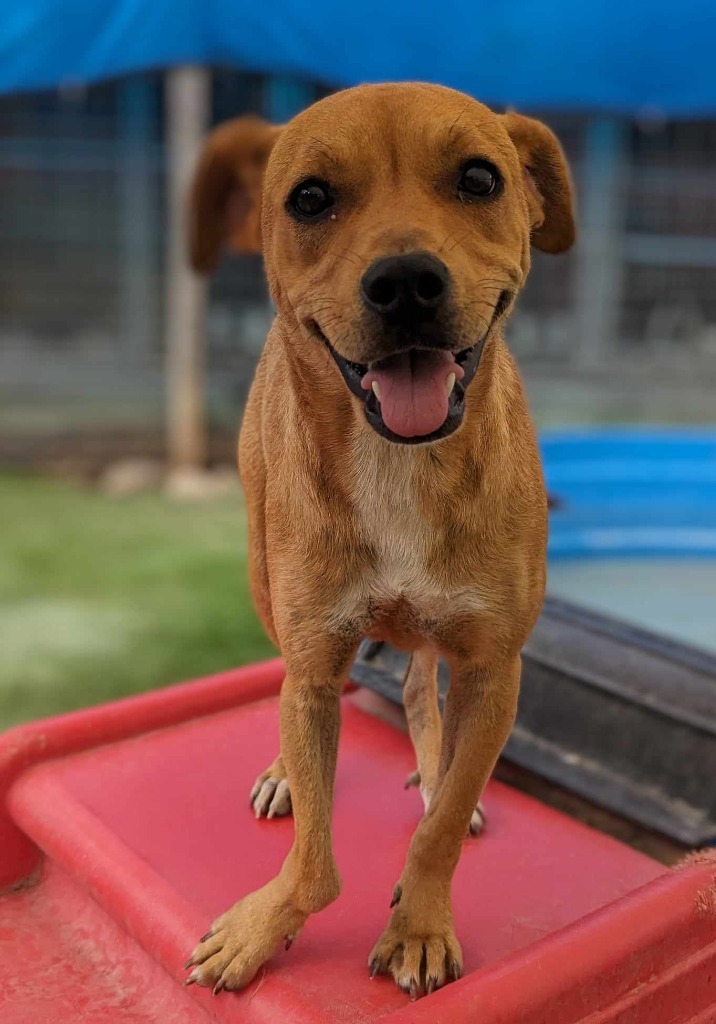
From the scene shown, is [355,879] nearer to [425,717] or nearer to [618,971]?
[425,717]

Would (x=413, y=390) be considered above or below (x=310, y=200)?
below

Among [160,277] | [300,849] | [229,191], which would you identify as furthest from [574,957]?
Result: [160,277]

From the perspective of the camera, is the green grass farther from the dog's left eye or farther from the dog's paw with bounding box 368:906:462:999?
the dog's left eye

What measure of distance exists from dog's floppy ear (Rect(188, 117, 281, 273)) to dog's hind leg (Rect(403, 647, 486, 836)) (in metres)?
0.88

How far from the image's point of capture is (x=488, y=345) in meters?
1.49

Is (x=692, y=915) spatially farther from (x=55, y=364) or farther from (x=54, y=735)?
(x=55, y=364)

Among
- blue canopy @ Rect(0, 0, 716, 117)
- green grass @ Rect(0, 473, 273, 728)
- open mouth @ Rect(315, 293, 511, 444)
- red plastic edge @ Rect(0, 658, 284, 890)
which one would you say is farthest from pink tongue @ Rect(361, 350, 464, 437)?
blue canopy @ Rect(0, 0, 716, 117)

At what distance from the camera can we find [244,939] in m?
1.71

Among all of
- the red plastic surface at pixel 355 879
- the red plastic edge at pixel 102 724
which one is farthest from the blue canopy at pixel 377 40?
the red plastic surface at pixel 355 879

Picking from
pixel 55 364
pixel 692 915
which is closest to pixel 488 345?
pixel 692 915

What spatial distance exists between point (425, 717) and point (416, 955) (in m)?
0.57

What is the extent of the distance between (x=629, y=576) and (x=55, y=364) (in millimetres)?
3889

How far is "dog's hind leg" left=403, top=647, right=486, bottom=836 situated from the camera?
2139 mm

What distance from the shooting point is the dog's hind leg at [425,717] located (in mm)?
2139
